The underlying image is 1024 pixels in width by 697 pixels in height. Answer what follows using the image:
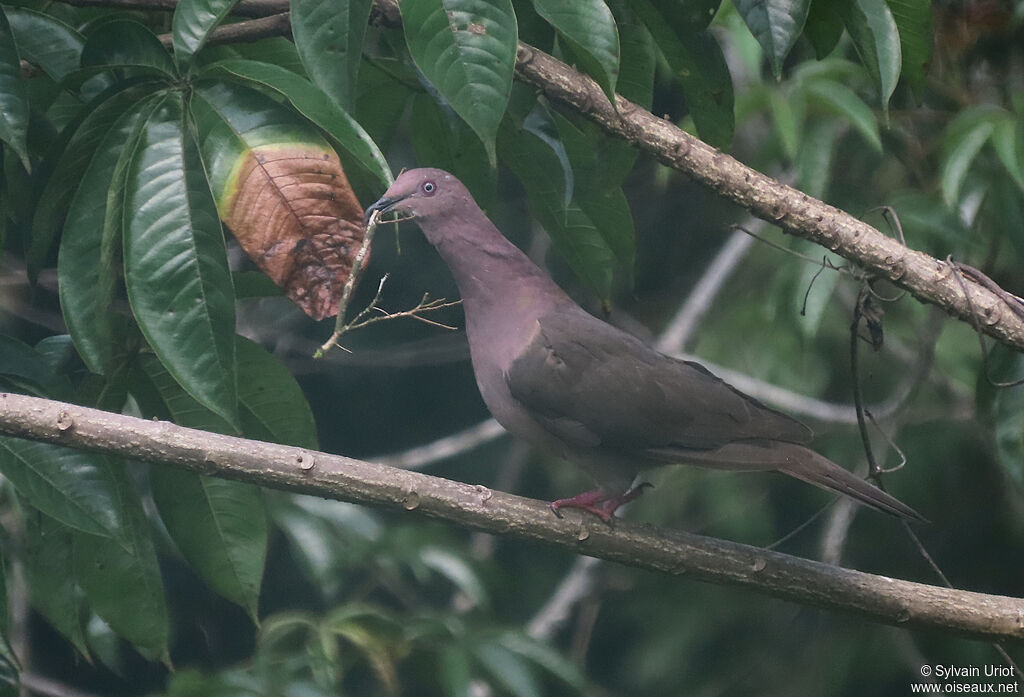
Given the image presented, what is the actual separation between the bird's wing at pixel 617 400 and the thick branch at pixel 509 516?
0.22 metres

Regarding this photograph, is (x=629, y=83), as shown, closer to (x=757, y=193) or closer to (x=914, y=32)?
(x=757, y=193)

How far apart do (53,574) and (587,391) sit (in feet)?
3.14

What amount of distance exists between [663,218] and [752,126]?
1.84 ft

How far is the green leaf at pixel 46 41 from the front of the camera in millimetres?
1515

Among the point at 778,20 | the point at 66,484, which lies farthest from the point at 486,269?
the point at 66,484

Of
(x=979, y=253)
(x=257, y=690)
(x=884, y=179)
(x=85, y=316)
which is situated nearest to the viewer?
(x=85, y=316)

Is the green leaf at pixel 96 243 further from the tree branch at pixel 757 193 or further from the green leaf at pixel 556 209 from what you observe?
the green leaf at pixel 556 209

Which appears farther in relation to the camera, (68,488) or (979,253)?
(979,253)


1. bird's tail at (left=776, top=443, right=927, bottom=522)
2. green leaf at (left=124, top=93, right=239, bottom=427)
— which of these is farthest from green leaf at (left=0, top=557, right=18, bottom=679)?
bird's tail at (left=776, top=443, right=927, bottom=522)

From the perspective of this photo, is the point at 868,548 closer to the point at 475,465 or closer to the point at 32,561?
the point at 475,465

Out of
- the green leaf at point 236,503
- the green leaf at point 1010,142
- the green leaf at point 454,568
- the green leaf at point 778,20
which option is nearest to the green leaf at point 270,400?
the green leaf at point 236,503

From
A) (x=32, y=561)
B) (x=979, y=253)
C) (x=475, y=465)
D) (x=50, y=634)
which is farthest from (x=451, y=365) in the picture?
(x=32, y=561)

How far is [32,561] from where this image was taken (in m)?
1.69

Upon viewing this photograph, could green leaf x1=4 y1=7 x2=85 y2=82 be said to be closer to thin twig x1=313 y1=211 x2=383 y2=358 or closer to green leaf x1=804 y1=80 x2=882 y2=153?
thin twig x1=313 y1=211 x2=383 y2=358
